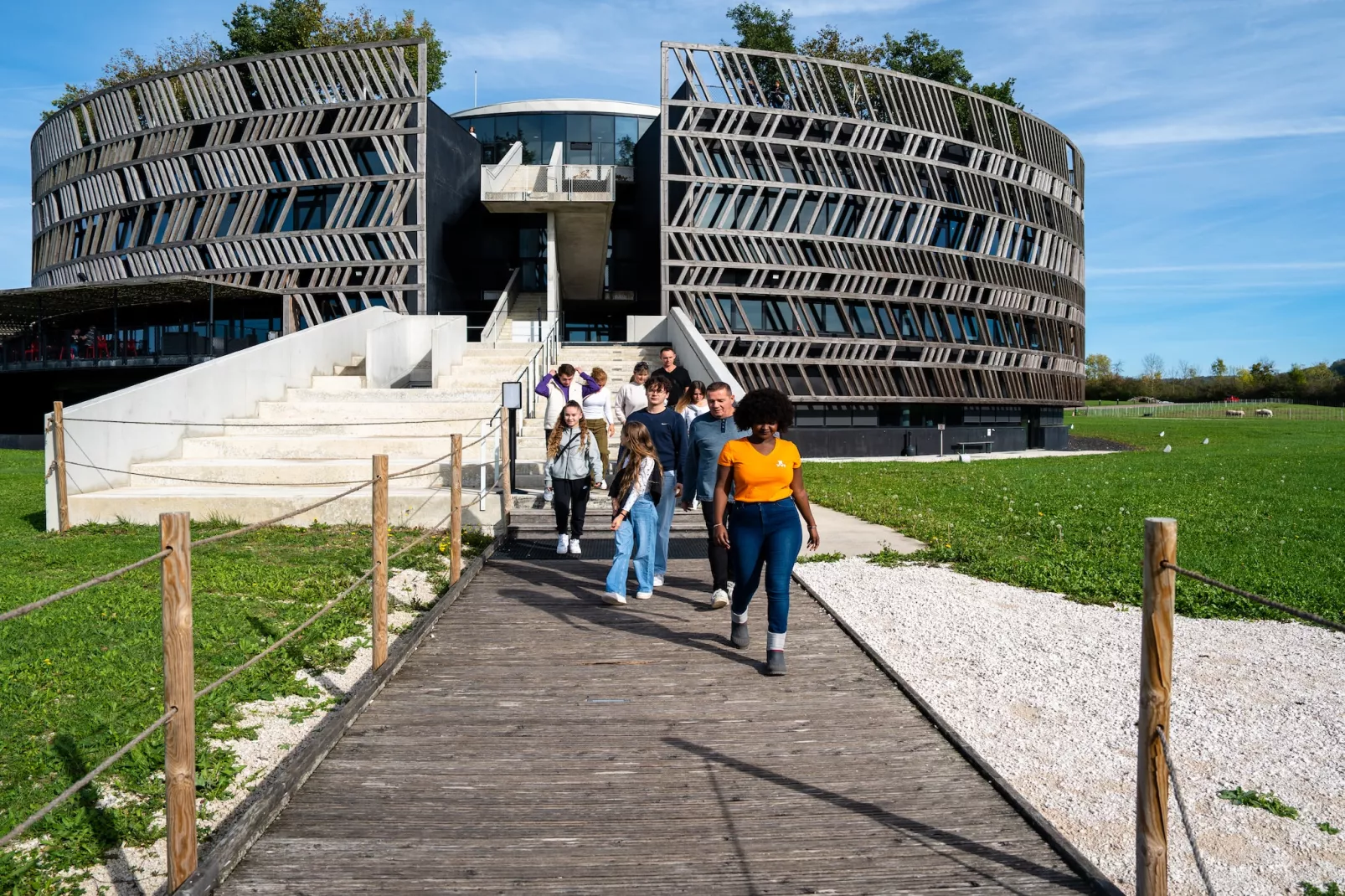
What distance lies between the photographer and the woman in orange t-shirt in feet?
18.5

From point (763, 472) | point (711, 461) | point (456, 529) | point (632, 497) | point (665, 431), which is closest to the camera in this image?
point (763, 472)

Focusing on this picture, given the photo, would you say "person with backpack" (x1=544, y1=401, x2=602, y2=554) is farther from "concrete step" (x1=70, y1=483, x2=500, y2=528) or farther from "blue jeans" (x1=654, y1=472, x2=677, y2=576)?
"concrete step" (x1=70, y1=483, x2=500, y2=528)

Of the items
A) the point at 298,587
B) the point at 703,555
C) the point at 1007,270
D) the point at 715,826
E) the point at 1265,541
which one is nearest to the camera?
the point at 715,826

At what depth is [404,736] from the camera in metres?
4.71

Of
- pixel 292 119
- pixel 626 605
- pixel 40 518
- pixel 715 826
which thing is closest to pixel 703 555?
pixel 626 605

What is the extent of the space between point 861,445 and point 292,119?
24338 millimetres

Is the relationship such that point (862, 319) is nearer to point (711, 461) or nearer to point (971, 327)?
point (971, 327)

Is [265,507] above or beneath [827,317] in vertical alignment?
beneath

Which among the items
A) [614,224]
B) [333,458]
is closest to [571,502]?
[333,458]

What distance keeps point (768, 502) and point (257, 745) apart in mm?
3228

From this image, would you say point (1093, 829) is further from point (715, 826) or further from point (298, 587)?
point (298, 587)

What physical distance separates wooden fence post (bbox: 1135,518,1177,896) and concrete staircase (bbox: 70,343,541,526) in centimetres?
897

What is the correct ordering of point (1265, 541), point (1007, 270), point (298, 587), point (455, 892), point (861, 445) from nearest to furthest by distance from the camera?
1. point (455, 892)
2. point (298, 587)
3. point (1265, 541)
4. point (861, 445)
5. point (1007, 270)

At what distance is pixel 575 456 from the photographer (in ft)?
30.0
